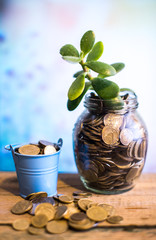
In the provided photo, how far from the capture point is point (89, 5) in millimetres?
1204

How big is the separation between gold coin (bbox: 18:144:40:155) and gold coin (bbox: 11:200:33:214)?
0.15 m

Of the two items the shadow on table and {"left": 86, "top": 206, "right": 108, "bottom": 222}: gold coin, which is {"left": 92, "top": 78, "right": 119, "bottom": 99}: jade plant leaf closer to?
{"left": 86, "top": 206, "right": 108, "bottom": 222}: gold coin

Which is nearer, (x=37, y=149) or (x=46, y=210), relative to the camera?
(x=46, y=210)

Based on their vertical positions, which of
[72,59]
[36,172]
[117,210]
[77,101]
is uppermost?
[72,59]

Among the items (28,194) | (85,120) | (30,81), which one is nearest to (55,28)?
(30,81)

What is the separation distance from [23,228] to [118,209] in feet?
0.92

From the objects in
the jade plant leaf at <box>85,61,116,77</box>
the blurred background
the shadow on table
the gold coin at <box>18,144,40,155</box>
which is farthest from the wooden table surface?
the jade plant leaf at <box>85,61,116,77</box>

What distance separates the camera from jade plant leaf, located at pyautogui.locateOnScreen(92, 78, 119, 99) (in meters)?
0.86

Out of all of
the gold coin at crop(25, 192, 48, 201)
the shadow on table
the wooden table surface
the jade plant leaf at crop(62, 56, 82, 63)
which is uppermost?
the jade plant leaf at crop(62, 56, 82, 63)

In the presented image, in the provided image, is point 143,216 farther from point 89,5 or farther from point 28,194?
point 89,5

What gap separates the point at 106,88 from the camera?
0.87 m

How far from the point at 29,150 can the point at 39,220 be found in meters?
0.24

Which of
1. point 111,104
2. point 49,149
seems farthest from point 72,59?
point 49,149

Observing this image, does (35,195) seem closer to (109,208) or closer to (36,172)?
(36,172)
